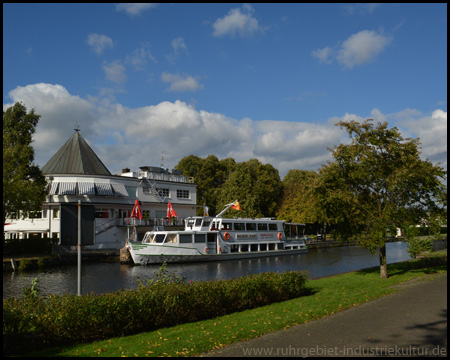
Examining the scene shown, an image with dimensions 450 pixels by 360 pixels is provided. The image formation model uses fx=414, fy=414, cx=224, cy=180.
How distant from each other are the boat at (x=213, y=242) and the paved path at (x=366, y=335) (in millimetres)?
31926

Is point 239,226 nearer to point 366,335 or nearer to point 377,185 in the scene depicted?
point 377,185

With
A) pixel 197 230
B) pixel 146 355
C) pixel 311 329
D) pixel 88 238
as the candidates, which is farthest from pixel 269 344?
pixel 197 230

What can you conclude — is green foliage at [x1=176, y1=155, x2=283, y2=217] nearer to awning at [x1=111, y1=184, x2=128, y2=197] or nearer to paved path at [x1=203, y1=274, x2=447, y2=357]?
awning at [x1=111, y1=184, x2=128, y2=197]

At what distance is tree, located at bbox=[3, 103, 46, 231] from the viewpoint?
36819 millimetres

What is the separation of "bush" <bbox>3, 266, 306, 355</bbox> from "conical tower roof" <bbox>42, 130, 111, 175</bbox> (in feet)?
143

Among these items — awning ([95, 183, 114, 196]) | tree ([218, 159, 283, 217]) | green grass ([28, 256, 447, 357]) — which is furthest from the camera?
tree ([218, 159, 283, 217])

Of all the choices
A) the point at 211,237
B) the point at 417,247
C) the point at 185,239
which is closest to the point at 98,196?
the point at 185,239

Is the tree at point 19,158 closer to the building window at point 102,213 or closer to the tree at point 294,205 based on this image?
the building window at point 102,213

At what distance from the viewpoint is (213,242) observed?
48.5 meters

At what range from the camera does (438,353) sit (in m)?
8.83

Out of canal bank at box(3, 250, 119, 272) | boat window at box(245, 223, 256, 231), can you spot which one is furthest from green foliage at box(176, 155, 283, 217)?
canal bank at box(3, 250, 119, 272)

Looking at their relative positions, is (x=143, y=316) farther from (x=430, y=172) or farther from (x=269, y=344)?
(x=430, y=172)

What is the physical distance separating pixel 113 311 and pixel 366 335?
661 cm

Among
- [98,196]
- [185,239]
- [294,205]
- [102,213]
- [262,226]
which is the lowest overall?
[185,239]
